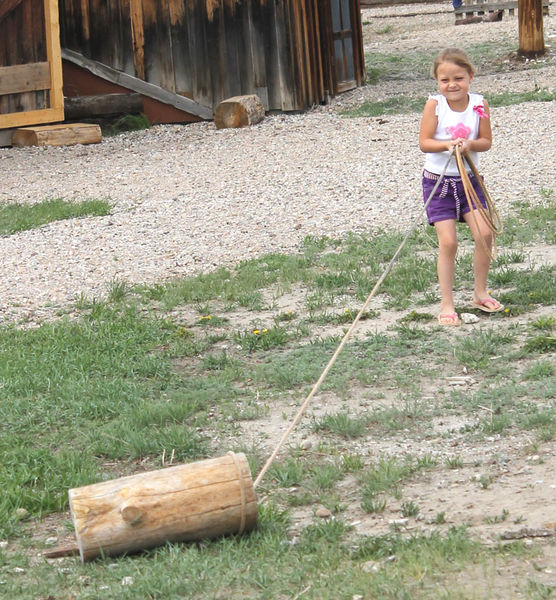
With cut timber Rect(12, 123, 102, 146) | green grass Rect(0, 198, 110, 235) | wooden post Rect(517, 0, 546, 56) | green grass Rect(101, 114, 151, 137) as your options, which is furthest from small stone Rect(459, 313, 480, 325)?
wooden post Rect(517, 0, 546, 56)

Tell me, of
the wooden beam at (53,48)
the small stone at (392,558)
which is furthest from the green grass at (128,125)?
the small stone at (392,558)

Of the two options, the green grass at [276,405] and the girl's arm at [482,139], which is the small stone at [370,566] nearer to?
the green grass at [276,405]

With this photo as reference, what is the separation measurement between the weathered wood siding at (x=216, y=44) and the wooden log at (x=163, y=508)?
405 inches

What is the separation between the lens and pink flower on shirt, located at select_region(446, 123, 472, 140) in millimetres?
5066

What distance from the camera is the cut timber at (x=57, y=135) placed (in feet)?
39.5

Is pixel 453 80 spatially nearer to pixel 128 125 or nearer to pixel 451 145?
pixel 451 145

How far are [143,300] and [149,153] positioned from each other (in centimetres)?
556

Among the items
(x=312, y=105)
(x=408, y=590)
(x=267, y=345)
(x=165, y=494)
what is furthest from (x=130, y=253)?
(x=312, y=105)

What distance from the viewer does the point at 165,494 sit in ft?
10.2

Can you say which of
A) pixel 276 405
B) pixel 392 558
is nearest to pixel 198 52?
pixel 276 405

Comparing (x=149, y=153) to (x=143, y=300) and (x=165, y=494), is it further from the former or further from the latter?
(x=165, y=494)

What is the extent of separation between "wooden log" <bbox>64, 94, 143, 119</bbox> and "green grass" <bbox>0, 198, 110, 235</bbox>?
4.32 meters

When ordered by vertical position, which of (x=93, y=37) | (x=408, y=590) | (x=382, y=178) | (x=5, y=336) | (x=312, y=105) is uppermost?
(x=93, y=37)

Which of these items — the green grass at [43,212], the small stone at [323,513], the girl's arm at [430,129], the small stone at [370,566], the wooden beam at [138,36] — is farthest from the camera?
the wooden beam at [138,36]
